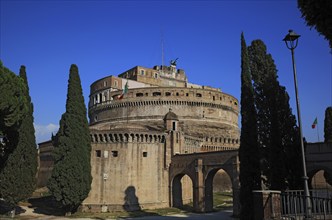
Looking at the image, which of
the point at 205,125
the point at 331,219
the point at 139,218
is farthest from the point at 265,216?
the point at 205,125

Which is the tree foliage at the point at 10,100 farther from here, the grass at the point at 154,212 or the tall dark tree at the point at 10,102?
the grass at the point at 154,212

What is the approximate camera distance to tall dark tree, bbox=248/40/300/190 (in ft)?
63.5

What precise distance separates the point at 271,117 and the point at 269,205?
8897 millimetres

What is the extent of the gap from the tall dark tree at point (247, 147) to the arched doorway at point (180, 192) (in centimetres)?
1655

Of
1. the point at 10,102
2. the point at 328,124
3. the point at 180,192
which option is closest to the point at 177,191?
the point at 180,192

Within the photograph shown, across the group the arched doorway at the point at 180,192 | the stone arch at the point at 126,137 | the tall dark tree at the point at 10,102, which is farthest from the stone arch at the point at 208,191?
the tall dark tree at the point at 10,102

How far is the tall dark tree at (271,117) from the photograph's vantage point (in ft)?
63.5

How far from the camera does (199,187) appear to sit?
34125mm

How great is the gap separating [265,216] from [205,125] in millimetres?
45635

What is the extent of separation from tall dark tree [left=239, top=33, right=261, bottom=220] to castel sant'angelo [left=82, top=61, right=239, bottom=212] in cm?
1641

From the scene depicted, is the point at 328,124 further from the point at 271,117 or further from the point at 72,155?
the point at 72,155

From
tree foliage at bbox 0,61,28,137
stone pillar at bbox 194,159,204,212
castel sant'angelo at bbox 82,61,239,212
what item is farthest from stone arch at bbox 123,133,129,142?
tree foliage at bbox 0,61,28,137

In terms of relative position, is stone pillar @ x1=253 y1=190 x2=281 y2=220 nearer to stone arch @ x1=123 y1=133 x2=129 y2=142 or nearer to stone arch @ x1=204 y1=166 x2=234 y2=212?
stone arch @ x1=204 y1=166 x2=234 y2=212

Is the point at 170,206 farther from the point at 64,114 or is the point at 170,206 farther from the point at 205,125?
the point at 205,125
